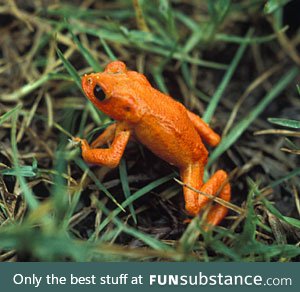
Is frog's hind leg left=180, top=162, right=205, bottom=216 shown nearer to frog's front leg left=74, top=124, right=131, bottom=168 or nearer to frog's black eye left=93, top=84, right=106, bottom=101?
frog's front leg left=74, top=124, right=131, bottom=168

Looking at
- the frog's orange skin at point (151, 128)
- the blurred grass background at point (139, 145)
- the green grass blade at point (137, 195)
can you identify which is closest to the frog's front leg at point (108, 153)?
the frog's orange skin at point (151, 128)

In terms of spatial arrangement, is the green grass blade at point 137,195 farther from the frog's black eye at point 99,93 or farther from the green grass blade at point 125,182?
the frog's black eye at point 99,93

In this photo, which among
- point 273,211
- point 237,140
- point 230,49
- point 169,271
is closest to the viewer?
point 169,271

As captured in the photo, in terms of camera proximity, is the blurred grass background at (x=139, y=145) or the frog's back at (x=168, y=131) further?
the frog's back at (x=168, y=131)

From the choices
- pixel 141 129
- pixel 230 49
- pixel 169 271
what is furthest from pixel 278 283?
pixel 230 49

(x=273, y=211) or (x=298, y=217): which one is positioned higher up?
(x=273, y=211)

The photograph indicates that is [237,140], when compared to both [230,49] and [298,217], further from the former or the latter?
[230,49]

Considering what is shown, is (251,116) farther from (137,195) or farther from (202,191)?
(137,195)
